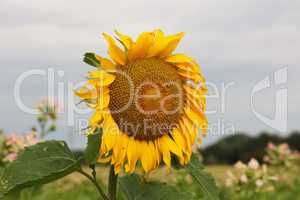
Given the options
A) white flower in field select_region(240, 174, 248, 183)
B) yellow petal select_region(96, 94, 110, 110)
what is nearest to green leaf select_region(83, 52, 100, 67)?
yellow petal select_region(96, 94, 110, 110)

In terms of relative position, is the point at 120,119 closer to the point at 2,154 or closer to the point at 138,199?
the point at 138,199

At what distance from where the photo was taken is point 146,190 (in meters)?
2.23

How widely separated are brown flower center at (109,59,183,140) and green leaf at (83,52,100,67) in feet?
0.47

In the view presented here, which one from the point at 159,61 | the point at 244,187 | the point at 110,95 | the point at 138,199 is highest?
the point at 159,61

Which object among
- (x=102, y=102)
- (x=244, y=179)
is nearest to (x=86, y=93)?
(x=102, y=102)

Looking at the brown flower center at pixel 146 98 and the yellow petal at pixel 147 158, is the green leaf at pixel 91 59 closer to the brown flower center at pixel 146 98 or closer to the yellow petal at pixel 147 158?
the brown flower center at pixel 146 98

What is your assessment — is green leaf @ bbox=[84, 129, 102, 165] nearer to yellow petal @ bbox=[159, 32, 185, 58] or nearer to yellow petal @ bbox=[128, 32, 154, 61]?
yellow petal @ bbox=[128, 32, 154, 61]

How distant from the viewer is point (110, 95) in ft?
6.97

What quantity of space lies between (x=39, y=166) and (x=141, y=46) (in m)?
0.64

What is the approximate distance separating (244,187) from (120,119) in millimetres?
2332

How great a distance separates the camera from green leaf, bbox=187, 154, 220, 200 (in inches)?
81.8

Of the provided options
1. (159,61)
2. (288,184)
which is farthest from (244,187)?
(288,184)

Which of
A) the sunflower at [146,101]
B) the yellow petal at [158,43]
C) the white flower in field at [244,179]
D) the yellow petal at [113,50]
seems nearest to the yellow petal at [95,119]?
the sunflower at [146,101]

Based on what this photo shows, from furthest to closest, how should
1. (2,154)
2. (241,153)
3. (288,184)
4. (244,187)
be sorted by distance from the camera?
1. (241,153)
2. (288,184)
3. (244,187)
4. (2,154)
